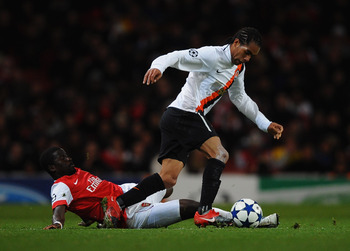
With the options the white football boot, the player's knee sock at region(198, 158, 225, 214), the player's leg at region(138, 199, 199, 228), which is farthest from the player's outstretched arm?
the white football boot

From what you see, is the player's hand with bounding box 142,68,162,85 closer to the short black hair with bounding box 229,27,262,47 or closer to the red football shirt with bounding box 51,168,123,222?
the short black hair with bounding box 229,27,262,47

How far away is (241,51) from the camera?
628 centimetres

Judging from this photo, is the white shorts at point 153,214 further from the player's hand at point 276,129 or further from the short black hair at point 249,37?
the short black hair at point 249,37

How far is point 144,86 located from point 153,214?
342 inches

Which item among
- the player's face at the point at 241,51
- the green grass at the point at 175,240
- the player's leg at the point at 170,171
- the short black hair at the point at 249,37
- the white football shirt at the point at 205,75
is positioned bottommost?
the green grass at the point at 175,240

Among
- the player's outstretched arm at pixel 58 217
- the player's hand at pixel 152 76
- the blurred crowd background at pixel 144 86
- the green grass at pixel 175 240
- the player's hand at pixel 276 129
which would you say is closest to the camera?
the green grass at pixel 175 240

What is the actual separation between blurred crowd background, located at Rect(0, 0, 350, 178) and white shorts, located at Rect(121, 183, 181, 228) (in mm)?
6326

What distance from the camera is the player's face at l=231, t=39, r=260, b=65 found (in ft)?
20.6

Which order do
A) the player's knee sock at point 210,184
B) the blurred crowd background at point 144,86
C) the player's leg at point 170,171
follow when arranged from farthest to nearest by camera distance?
the blurred crowd background at point 144,86
the player's leg at point 170,171
the player's knee sock at point 210,184

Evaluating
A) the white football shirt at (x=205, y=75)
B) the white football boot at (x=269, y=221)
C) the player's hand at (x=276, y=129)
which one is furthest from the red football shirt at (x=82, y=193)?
the player's hand at (x=276, y=129)

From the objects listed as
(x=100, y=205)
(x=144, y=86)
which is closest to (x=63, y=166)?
(x=100, y=205)

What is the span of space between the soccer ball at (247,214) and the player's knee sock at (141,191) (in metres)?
0.74

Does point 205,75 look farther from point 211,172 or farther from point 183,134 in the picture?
point 211,172

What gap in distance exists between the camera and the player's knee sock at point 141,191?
238 inches
